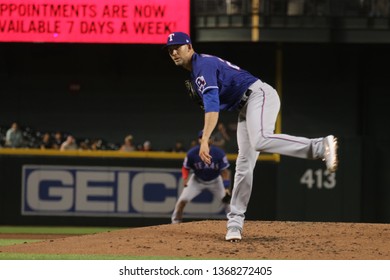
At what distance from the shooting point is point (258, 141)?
8328 millimetres

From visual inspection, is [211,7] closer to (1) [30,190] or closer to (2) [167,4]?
(2) [167,4]

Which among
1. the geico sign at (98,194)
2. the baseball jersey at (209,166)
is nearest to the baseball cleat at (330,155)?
the baseball jersey at (209,166)

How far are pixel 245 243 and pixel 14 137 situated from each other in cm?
1111

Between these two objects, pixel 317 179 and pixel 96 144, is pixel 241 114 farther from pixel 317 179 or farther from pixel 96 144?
pixel 96 144

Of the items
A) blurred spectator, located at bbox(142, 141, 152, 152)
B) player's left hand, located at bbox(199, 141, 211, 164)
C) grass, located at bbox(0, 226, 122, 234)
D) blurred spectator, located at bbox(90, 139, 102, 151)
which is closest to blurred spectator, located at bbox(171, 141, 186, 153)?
blurred spectator, located at bbox(142, 141, 152, 152)

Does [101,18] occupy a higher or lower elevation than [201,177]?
higher

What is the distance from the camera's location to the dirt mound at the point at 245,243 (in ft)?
27.0

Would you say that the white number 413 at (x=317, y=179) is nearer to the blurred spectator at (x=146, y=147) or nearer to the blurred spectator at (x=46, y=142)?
the blurred spectator at (x=146, y=147)

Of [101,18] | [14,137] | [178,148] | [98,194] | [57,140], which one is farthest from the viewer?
[178,148]

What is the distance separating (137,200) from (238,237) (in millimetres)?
9210

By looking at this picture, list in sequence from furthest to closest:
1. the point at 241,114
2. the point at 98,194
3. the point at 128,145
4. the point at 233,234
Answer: the point at 128,145, the point at 98,194, the point at 233,234, the point at 241,114

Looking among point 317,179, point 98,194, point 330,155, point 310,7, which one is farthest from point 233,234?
point 310,7

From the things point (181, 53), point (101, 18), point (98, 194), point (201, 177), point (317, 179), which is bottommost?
point (98, 194)

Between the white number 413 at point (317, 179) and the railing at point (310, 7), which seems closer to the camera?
A: the white number 413 at point (317, 179)
